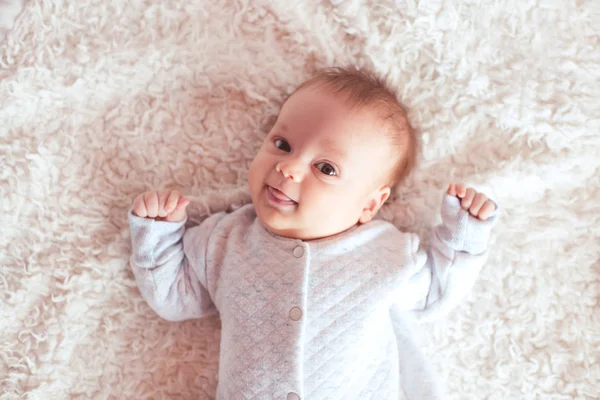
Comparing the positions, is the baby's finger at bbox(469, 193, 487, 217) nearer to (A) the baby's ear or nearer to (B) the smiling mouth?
(A) the baby's ear

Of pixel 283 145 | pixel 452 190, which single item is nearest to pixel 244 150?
pixel 283 145

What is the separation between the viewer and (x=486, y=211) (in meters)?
1.51

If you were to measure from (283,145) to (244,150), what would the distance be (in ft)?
0.75

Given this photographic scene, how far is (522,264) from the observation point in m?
1.67

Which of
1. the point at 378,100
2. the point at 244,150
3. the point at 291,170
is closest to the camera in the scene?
the point at 291,170

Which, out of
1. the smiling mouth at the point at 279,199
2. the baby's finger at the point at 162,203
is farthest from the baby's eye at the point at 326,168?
the baby's finger at the point at 162,203

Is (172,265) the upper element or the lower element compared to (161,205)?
lower

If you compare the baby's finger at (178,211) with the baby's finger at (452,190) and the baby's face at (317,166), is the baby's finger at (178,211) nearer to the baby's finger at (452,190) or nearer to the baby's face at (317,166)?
the baby's face at (317,166)

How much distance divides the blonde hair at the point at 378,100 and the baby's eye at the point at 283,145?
16 centimetres

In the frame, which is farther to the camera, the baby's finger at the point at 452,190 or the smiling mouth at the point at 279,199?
the baby's finger at the point at 452,190

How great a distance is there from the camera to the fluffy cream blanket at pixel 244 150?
1.60 meters

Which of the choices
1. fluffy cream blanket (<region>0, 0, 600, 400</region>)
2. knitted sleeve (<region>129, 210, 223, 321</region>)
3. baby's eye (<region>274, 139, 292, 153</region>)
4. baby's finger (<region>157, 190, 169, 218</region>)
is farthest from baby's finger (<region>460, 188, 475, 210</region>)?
baby's finger (<region>157, 190, 169, 218</region>)

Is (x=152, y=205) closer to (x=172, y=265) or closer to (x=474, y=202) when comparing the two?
(x=172, y=265)

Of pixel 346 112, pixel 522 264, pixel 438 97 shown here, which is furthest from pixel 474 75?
pixel 522 264
